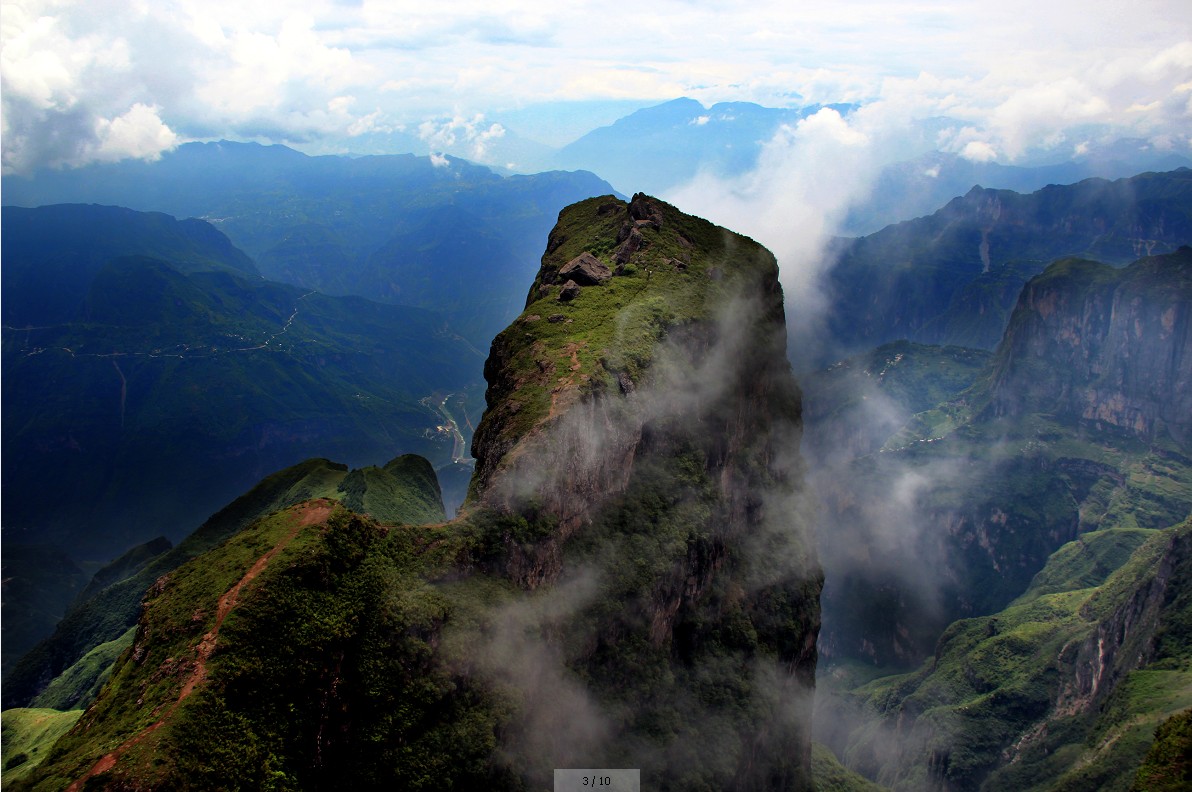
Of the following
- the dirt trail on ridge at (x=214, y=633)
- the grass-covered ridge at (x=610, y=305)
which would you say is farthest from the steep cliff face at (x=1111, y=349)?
the dirt trail on ridge at (x=214, y=633)

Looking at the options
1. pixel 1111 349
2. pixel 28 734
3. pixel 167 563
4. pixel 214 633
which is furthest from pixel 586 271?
pixel 1111 349

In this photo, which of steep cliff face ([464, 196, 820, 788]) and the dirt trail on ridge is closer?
the dirt trail on ridge

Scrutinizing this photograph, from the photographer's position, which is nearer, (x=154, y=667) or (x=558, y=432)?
(x=154, y=667)

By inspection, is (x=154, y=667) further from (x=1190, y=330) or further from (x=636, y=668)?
(x=1190, y=330)

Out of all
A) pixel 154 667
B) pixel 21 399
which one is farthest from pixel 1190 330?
pixel 21 399

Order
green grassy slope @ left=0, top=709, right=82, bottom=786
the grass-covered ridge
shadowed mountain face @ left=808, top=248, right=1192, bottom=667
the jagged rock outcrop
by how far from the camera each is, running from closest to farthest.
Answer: the grass-covered ridge < green grassy slope @ left=0, top=709, right=82, bottom=786 < the jagged rock outcrop < shadowed mountain face @ left=808, top=248, right=1192, bottom=667

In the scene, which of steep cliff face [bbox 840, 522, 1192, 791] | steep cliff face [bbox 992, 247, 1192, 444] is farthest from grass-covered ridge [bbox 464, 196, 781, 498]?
steep cliff face [bbox 992, 247, 1192, 444]
